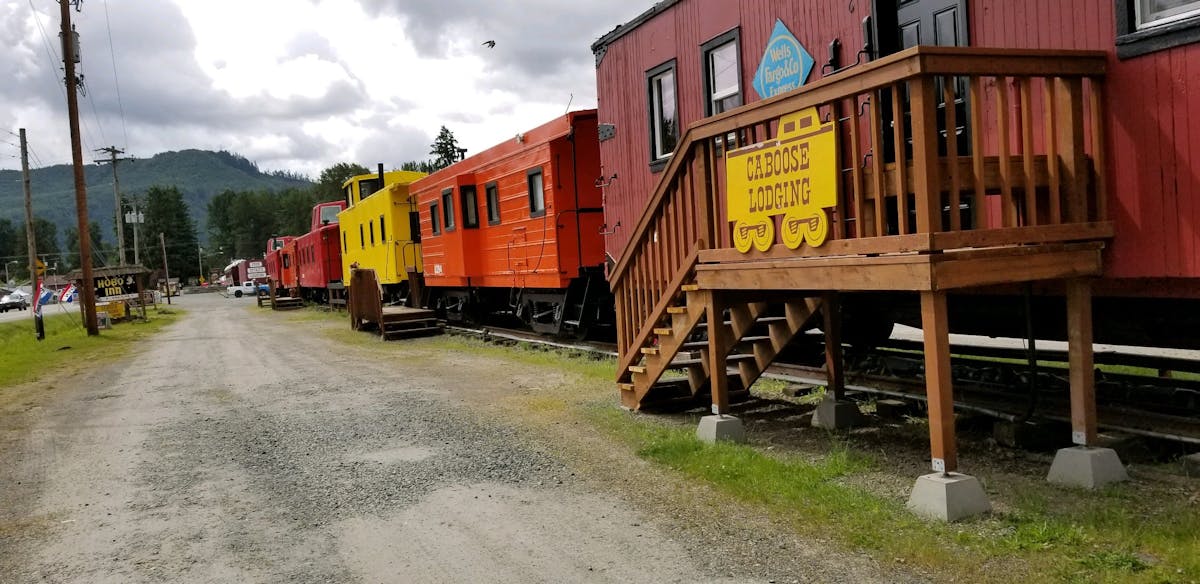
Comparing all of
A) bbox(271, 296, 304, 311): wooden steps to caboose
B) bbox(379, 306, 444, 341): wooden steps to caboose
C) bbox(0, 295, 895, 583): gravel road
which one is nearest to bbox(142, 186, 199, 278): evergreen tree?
bbox(271, 296, 304, 311): wooden steps to caboose

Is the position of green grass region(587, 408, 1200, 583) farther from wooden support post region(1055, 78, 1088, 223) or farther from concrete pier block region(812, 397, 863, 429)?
wooden support post region(1055, 78, 1088, 223)

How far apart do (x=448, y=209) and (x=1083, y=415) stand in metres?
13.9

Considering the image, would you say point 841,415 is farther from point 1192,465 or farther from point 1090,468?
point 1192,465

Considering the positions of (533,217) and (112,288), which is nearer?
(533,217)

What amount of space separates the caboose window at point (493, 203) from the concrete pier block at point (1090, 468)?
450 inches

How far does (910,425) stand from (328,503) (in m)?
4.15

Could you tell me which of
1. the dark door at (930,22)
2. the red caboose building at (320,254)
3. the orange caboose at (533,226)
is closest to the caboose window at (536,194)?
the orange caboose at (533,226)

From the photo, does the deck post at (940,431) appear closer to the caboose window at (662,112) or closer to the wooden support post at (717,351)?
the wooden support post at (717,351)

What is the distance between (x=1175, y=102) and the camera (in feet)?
15.2

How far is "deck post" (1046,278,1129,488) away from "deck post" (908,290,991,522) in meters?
0.67

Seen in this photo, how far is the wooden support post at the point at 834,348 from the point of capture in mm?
7033

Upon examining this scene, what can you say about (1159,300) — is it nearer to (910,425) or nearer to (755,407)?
(910,425)

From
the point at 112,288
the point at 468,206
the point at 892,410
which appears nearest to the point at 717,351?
the point at 892,410

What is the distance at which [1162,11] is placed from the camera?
4.73 m
